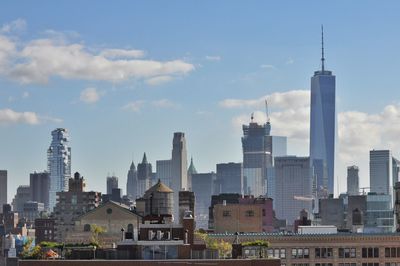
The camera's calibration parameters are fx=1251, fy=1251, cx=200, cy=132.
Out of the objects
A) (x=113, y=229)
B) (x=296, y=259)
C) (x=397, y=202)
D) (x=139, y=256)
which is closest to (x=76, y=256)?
(x=139, y=256)

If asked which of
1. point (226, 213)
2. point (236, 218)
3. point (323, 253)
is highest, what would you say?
point (226, 213)

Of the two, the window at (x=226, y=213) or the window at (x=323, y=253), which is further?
the window at (x=226, y=213)

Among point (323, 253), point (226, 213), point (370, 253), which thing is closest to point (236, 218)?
point (226, 213)

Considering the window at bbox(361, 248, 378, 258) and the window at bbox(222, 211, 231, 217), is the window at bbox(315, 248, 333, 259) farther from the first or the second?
the window at bbox(222, 211, 231, 217)

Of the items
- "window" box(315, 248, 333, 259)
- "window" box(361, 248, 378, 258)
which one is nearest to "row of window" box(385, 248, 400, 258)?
"window" box(361, 248, 378, 258)

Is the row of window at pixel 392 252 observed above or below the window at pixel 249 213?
below

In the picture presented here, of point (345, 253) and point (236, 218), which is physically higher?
point (236, 218)

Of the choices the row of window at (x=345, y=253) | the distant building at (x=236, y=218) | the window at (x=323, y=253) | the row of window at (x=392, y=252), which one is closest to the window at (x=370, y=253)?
the row of window at (x=345, y=253)

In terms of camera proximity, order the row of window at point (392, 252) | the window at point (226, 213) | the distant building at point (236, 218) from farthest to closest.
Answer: the window at point (226, 213)
the distant building at point (236, 218)
the row of window at point (392, 252)

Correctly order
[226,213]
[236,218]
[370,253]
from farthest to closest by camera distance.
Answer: [236,218] → [226,213] → [370,253]

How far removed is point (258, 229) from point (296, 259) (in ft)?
133

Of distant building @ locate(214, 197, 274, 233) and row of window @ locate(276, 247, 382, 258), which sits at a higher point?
distant building @ locate(214, 197, 274, 233)

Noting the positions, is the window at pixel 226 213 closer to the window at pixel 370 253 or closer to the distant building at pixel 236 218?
the distant building at pixel 236 218

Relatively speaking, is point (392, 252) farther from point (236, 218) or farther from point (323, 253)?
point (236, 218)
